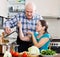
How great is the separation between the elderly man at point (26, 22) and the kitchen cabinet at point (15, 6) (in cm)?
138

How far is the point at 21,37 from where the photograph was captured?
3.23 metres

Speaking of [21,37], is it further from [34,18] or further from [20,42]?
[34,18]

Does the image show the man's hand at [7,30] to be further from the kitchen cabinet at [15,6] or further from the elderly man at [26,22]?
the kitchen cabinet at [15,6]

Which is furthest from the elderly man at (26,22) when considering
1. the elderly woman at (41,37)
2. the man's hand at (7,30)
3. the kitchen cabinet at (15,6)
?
the kitchen cabinet at (15,6)

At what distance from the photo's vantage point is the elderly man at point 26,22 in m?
3.28

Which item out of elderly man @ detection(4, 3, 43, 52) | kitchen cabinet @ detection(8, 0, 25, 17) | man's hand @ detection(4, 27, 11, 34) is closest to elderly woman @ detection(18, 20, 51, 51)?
elderly man @ detection(4, 3, 43, 52)

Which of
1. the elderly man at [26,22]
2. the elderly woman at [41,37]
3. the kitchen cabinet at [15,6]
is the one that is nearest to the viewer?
the elderly woman at [41,37]

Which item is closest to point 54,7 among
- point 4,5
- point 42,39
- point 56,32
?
point 56,32

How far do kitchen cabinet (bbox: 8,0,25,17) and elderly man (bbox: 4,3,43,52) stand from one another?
4.53ft

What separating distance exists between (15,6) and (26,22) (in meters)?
1.57

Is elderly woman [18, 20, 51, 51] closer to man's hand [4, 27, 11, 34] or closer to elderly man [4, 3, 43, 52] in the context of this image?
elderly man [4, 3, 43, 52]

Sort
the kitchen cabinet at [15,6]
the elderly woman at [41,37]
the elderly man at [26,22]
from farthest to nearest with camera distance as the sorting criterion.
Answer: the kitchen cabinet at [15,6]
the elderly man at [26,22]
the elderly woman at [41,37]

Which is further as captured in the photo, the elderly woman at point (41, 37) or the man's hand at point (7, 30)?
the man's hand at point (7, 30)

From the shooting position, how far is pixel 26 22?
3.49m
